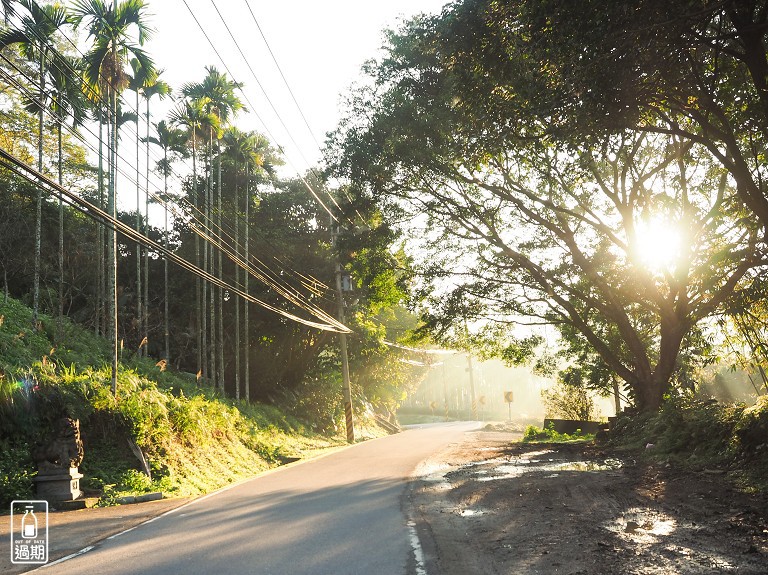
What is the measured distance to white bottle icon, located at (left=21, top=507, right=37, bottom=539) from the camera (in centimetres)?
952

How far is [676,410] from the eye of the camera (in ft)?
59.4

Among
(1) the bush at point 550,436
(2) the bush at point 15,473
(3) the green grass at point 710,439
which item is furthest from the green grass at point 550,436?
(2) the bush at point 15,473

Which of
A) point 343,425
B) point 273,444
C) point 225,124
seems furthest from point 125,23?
point 343,425

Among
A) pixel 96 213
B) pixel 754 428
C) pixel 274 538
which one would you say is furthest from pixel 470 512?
pixel 96 213

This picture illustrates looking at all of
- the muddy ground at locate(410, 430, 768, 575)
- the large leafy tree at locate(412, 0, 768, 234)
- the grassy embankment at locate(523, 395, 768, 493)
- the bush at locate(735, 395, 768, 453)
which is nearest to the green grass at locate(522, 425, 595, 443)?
the grassy embankment at locate(523, 395, 768, 493)

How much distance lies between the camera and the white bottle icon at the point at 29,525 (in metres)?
9.52

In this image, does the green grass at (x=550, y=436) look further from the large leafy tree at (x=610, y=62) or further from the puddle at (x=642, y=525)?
the puddle at (x=642, y=525)

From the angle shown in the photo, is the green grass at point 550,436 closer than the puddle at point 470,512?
No

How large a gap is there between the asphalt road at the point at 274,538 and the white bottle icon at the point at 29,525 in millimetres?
1434

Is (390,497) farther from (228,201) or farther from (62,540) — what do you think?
(228,201)

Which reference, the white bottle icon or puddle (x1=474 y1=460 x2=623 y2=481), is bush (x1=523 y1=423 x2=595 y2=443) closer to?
puddle (x1=474 y1=460 x2=623 y2=481)

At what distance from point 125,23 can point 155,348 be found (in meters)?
18.3

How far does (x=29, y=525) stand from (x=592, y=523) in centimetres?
842

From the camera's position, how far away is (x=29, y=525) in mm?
10359
